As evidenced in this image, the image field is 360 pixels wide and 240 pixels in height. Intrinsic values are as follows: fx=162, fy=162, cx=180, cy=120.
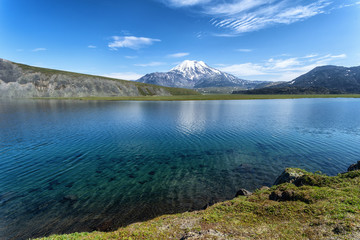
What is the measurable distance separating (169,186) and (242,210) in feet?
38.2

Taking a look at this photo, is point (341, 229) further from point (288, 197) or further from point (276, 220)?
point (288, 197)

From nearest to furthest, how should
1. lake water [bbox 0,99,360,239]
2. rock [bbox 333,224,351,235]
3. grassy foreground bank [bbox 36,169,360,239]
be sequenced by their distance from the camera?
rock [bbox 333,224,351,235], grassy foreground bank [bbox 36,169,360,239], lake water [bbox 0,99,360,239]

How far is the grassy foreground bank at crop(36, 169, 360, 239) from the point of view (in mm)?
10633

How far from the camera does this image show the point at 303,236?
10312 mm

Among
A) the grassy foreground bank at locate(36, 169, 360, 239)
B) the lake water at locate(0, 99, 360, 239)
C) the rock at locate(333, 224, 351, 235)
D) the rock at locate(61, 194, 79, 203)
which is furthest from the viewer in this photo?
the rock at locate(61, 194, 79, 203)

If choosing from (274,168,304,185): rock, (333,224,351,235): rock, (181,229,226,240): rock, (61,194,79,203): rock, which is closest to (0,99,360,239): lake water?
(61,194,79,203): rock

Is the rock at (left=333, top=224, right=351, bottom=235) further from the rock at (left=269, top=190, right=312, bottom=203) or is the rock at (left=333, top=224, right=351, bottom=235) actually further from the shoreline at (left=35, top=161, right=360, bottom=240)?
the rock at (left=269, top=190, right=312, bottom=203)

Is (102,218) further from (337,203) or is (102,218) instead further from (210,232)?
(337,203)

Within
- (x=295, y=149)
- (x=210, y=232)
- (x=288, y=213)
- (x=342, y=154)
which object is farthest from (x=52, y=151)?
(x=342, y=154)

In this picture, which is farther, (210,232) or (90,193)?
(90,193)

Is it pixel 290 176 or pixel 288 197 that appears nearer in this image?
pixel 288 197

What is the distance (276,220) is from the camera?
1230 cm

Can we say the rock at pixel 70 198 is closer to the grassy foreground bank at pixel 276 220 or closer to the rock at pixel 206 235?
the grassy foreground bank at pixel 276 220

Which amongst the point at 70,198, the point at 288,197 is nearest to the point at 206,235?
the point at 288,197
